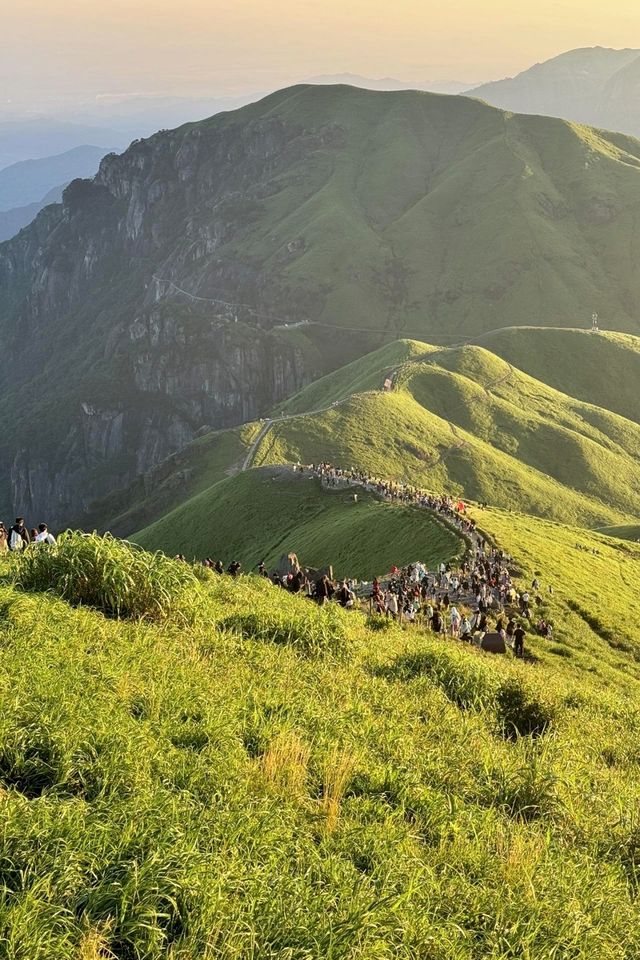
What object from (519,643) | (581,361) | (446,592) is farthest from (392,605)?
(581,361)

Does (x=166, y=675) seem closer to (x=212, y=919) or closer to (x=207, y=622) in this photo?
(x=207, y=622)

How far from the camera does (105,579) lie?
1486 centimetres

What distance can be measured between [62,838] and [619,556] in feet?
210

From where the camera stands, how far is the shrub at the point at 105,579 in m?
14.9

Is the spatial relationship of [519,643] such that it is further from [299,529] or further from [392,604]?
[299,529]

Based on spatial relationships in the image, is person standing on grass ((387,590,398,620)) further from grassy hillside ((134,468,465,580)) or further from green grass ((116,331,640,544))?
green grass ((116,331,640,544))

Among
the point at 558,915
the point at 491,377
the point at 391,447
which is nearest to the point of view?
the point at 558,915

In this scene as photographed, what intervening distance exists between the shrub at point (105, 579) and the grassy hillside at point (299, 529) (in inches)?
1485

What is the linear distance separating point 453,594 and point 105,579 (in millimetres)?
29036

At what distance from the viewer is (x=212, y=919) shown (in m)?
6.21

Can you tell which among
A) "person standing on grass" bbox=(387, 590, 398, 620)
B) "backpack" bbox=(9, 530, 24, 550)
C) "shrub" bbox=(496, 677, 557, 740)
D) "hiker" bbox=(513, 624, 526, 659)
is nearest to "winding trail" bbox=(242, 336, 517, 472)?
"person standing on grass" bbox=(387, 590, 398, 620)

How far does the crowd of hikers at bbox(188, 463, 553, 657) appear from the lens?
105ft

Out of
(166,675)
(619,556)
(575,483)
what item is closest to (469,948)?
(166,675)

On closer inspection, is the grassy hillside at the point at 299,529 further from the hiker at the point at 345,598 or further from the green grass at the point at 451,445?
the hiker at the point at 345,598
